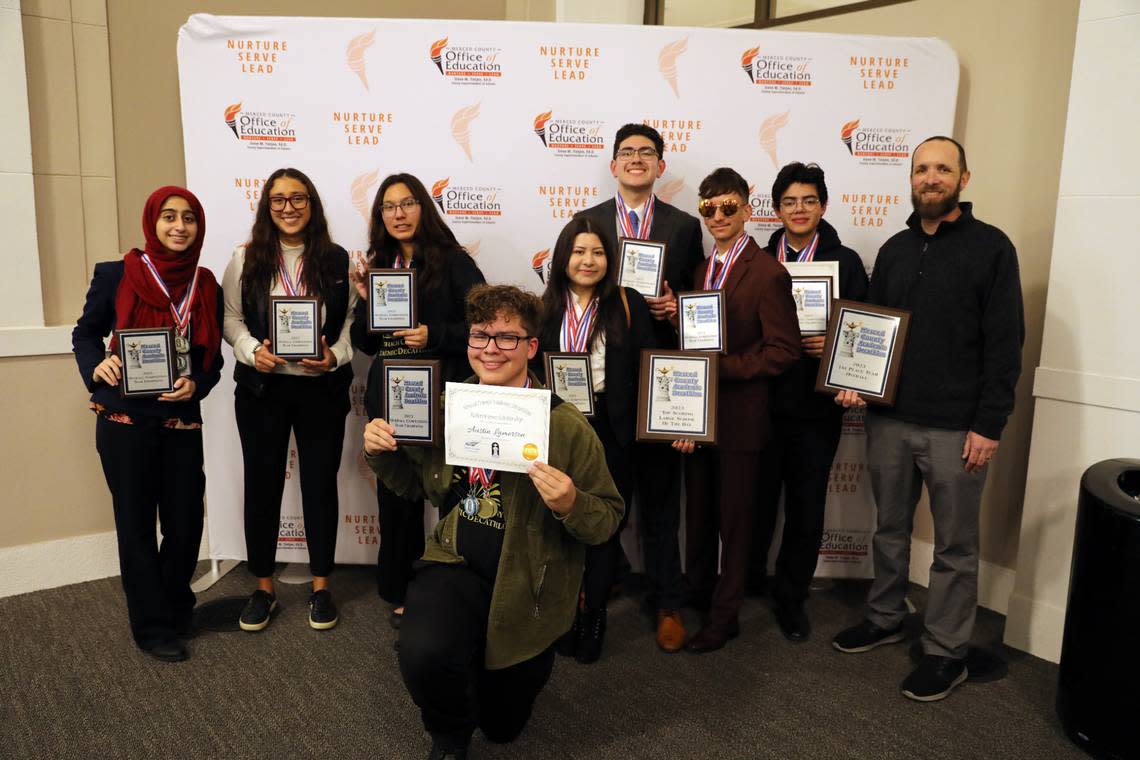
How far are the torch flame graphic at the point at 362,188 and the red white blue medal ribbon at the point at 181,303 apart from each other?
93 cm

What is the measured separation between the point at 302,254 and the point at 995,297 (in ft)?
8.64

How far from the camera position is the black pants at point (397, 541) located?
330 centimetres

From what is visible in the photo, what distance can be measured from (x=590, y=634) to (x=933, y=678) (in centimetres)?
127

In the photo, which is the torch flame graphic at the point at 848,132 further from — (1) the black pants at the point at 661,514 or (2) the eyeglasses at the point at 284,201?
(2) the eyeglasses at the point at 284,201

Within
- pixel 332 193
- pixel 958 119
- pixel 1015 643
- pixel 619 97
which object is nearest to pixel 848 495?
pixel 1015 643

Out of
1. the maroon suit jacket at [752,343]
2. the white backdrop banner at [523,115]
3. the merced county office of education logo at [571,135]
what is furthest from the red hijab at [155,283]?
the maroon suit jacket at [752,343]

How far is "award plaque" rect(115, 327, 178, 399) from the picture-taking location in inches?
109

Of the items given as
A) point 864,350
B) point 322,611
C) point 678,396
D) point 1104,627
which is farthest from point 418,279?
point 1104,627

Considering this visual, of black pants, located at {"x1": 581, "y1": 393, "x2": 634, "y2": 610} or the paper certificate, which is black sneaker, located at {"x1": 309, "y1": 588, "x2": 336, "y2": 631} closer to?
black pants, located at {"x1": 581, "y1": 393, "x2": 634, "y2": 610}

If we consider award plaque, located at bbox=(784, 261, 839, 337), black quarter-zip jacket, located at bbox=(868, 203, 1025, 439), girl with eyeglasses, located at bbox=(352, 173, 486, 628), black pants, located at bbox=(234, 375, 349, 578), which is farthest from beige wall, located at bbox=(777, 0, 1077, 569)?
black pants, located at bbox=(234, 375, 349, 578)

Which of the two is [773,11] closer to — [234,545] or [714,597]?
Result: [714,597]

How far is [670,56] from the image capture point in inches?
144

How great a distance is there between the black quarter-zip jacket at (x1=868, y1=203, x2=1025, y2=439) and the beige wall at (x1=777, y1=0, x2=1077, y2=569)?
3.27 feet

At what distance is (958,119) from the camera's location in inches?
154
